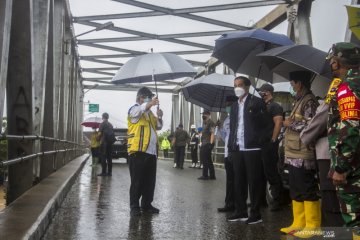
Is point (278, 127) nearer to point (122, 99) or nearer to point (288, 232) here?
point (288, 232)

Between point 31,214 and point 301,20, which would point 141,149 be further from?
point 301,20

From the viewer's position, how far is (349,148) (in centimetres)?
329

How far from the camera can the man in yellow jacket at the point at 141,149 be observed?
6273mm

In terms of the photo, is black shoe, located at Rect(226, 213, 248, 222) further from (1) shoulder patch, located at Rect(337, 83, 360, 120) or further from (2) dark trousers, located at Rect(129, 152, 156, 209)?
(1) shoulder patch, located at Rect(337, 83, 360, 120)

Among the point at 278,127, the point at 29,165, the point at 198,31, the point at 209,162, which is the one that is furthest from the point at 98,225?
the point at 198,31

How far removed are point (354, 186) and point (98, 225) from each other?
127 inches

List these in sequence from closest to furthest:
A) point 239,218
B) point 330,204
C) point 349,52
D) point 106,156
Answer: point 349,52 → point 330,204 → point 239,218 → point 106,156

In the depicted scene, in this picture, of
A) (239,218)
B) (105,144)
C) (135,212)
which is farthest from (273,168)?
(105,144)

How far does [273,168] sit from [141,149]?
1.95 m

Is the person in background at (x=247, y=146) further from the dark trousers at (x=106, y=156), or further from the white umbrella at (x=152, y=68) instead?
the dark trousers at (x=106, y=156)

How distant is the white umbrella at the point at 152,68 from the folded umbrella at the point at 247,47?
0.55m

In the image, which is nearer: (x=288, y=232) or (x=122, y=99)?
(x=288, y=232)

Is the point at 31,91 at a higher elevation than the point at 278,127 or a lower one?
higher

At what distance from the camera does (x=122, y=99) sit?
36.2m
